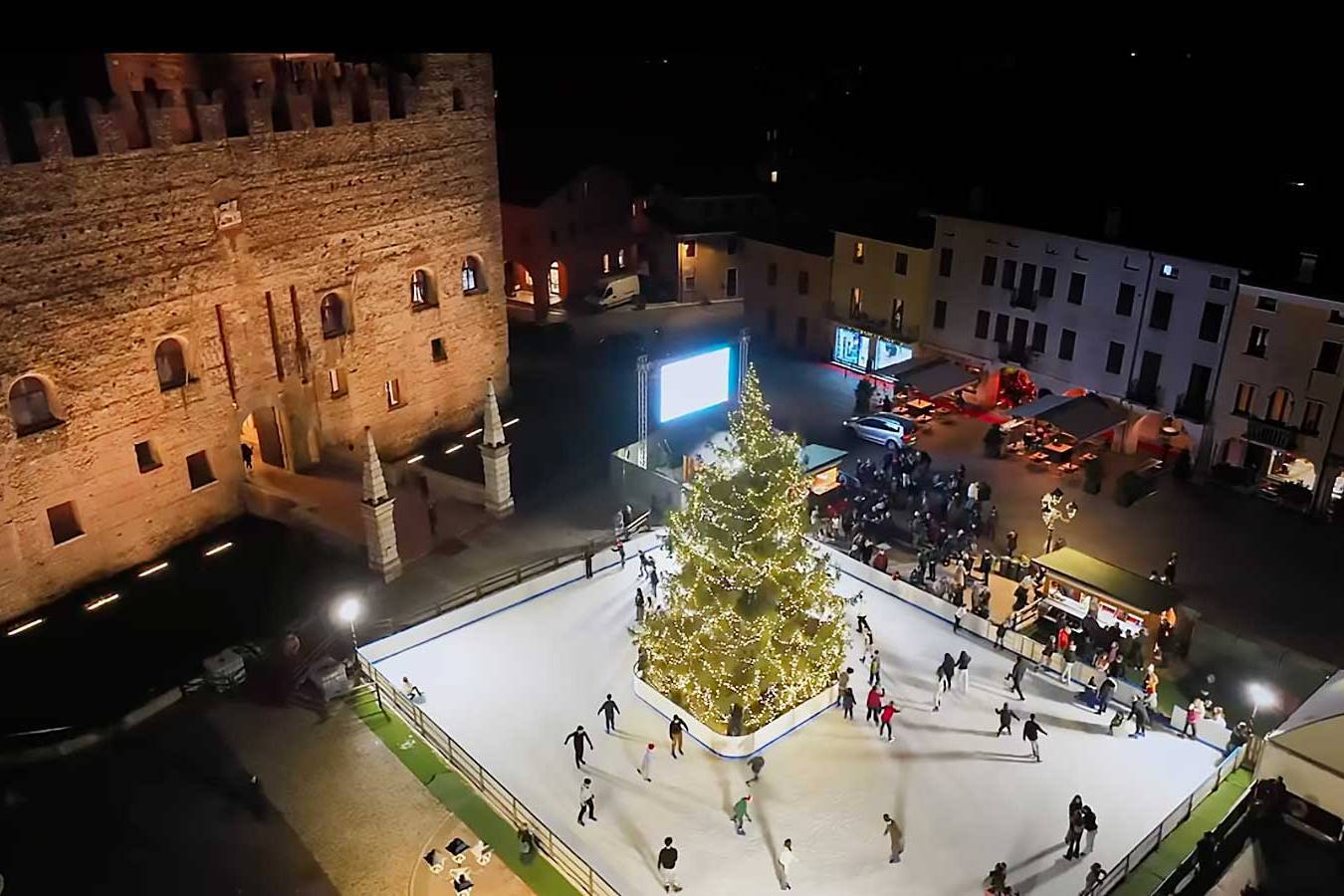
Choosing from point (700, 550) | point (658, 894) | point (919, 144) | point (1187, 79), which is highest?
point (1187, 79)

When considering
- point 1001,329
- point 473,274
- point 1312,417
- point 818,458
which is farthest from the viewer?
point 1001,329

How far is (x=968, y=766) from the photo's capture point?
20.2 m

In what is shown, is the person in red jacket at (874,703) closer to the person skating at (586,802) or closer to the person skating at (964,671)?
the person skating at (964,671)

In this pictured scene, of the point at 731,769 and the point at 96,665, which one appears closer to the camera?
the point at 731,769

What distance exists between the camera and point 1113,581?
2459 cm

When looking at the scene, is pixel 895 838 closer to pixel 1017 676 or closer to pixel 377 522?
pixel 1017 676

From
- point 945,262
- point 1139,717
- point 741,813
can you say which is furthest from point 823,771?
point 945,262

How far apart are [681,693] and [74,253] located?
17.4 m

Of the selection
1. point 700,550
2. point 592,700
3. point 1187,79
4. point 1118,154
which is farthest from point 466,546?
point 1187,79

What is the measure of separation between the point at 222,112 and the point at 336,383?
8.41 metres

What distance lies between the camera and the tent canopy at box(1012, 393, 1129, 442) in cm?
3262

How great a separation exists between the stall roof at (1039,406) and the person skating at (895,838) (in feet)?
61.4

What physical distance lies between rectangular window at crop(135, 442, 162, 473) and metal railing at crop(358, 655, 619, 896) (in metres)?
9.13

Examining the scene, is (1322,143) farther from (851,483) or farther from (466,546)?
(466,546)
